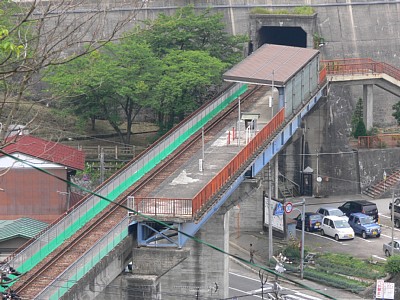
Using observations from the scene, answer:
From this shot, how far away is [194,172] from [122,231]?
29.1 feet

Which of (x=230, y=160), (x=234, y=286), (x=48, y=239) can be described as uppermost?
(x=230, y=160)

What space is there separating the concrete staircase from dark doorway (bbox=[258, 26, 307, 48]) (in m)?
13.1

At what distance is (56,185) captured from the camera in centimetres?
5303

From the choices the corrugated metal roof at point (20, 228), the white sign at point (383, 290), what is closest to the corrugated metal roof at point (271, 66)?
the white sign at point (383, 290)

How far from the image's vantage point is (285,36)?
7750cm

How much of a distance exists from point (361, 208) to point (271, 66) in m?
10.6

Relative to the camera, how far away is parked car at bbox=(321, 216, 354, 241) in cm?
5981

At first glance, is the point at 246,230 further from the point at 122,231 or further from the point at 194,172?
the point at 122,231

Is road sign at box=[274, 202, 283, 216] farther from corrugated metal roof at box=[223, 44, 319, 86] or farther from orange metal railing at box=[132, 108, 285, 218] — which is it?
orange metal railing at box=[132, 108, 285, 218]

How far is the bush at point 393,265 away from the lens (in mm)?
50844

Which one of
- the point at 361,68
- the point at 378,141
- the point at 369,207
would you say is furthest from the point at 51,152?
the point at 361,68

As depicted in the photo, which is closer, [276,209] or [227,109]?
[276,209]

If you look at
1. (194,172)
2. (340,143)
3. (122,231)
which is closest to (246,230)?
(340,143)

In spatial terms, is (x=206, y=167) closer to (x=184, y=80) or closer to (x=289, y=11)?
(x=184, y=80)
